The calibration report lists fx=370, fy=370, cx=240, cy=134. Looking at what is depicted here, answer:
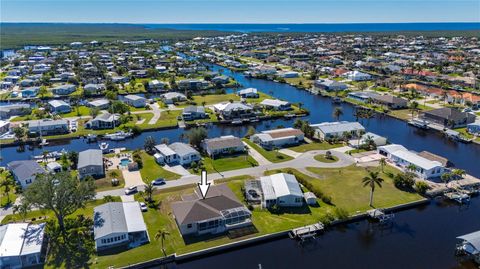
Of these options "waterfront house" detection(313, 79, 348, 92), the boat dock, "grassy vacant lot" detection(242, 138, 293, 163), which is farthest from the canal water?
the boat dock

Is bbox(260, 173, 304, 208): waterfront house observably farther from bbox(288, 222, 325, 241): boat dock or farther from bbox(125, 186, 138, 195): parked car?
bbox(125, 186, 138, 195): parked car

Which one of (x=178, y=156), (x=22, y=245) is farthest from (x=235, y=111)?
(x=22, y=245)

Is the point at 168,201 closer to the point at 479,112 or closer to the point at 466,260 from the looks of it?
the point at 466,260

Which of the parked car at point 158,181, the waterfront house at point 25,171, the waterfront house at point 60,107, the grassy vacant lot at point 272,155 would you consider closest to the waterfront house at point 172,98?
the waterfront house at point 60,107

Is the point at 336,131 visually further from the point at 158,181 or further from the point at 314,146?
the point at 158,181

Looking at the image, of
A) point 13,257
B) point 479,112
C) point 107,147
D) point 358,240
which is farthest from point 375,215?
point 479,112
